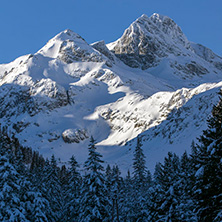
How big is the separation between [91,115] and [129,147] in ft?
174

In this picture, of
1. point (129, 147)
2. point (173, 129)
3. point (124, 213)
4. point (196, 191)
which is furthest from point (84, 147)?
point (196, 191)

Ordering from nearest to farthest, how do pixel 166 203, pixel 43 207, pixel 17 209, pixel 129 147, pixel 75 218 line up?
pixel 166 203 → pixel 17 209 → pixel 43 207 → pixel 75 218 → pixel 129 147

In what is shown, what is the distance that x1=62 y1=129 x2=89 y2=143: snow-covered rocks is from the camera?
164625 mm

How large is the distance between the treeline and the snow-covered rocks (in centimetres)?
11955

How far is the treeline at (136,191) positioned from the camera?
810 inches

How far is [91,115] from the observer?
618 ft

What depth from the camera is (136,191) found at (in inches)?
1674

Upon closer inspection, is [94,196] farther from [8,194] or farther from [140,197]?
[8,194]

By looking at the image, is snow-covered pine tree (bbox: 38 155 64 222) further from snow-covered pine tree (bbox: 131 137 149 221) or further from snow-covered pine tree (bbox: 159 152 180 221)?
snow-covered pine tree (bbox: 159 152 180 221)

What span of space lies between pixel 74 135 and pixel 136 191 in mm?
125685

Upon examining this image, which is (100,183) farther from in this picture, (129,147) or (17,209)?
(129,147)

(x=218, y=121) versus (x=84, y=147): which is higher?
(x=84, y=147)

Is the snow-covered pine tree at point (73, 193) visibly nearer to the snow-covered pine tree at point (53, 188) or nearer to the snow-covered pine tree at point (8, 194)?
the snow-covered pine tree at point (53, 188)

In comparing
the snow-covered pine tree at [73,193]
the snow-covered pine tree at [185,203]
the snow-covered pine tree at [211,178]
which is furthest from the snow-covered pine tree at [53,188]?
the snow-covered pine tree at [211,178]
